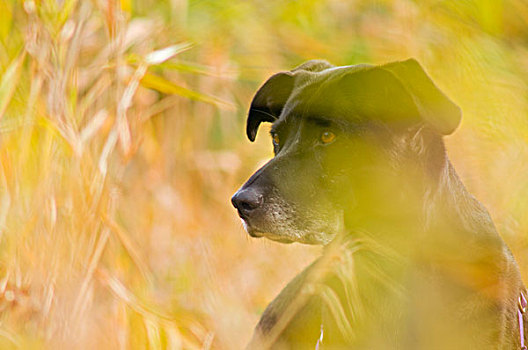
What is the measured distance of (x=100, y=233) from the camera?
208 cm

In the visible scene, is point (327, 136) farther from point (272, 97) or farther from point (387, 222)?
point (272, 97)

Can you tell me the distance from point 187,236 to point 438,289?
101 centimetres

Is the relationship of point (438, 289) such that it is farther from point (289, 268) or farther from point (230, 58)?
point (230, 58)

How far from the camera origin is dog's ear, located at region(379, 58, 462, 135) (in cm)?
190

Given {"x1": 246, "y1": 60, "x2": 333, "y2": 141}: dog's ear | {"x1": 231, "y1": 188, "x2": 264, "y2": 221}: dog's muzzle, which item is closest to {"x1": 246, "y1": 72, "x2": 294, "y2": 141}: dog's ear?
{"x1": 246, "y1": 60, "x2": 333, "y2": 141}: dog's ear

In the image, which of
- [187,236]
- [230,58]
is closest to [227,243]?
[187,236]

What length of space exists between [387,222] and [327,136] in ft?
0.94

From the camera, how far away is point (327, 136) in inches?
82.3

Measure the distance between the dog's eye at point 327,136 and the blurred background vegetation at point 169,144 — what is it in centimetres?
48

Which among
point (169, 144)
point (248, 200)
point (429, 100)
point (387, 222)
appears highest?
point (429, 100)

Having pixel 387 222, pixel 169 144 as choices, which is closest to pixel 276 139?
pixel 387 222

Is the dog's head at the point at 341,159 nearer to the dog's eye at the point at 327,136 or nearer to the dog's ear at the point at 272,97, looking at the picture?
the dog's eye at the point at 327,136

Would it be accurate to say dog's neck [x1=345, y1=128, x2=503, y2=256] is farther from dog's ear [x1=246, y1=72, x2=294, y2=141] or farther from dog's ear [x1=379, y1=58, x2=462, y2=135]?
dog's ear [x1=246, y1=72, x2=294, y2=141]

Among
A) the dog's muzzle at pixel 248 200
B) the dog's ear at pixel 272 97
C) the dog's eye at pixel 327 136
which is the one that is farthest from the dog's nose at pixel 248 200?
the dog's ear at pixel 272 97
